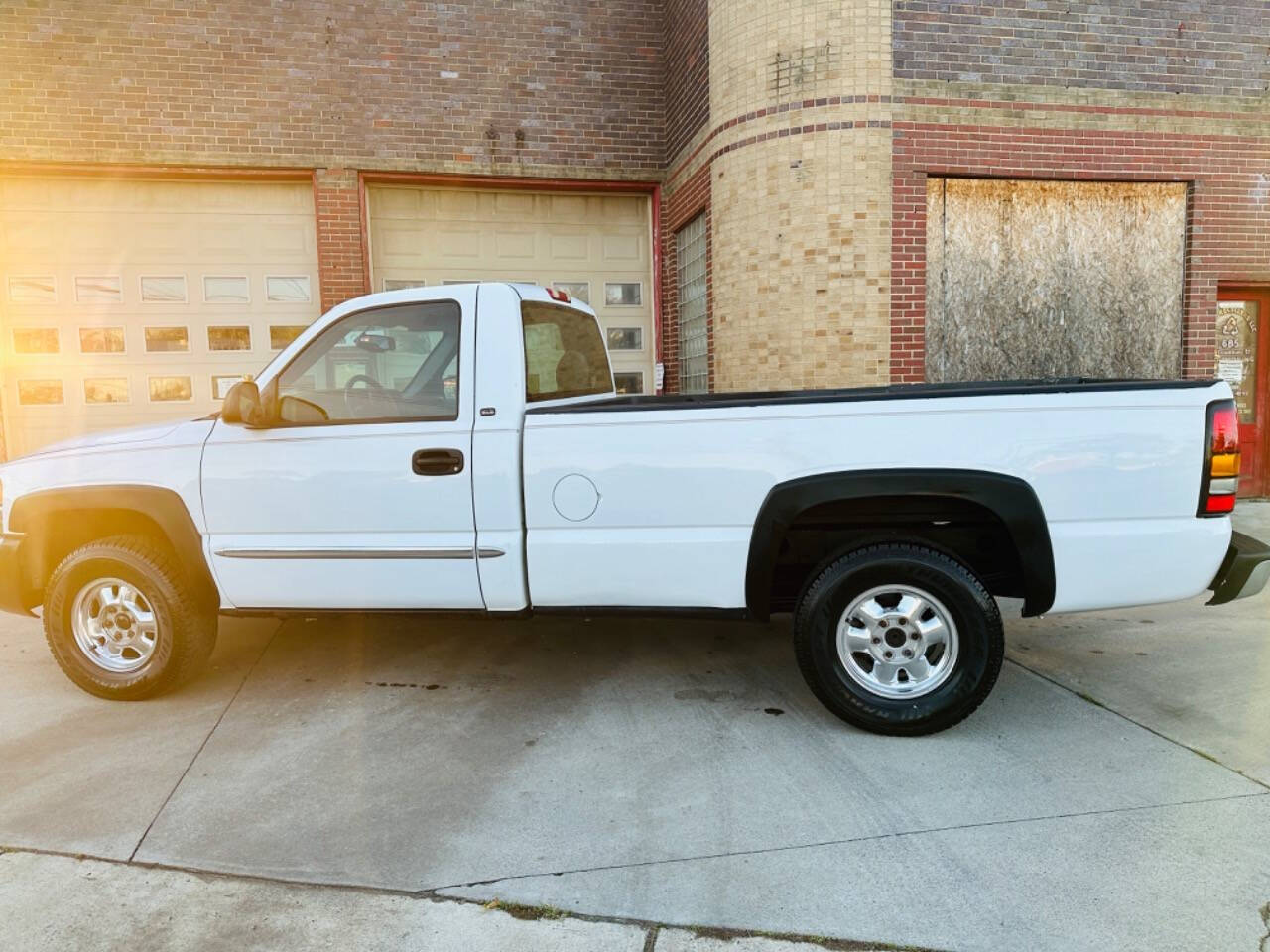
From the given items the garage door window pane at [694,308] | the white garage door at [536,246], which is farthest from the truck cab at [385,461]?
the white garage door at [536,246]

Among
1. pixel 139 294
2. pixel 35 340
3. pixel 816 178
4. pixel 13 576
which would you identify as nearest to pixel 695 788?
pixel 13 576

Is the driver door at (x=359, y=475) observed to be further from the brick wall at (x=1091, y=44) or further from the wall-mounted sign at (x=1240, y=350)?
the wall-mounted sign at (x=1240, y=350)

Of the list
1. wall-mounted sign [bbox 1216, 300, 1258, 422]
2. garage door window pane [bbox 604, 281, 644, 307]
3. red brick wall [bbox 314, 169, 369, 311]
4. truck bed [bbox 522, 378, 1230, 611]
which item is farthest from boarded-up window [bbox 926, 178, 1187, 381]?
red brick wall [bbox 314, 169, 369, 311]

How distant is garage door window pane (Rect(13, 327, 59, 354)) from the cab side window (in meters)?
7.41

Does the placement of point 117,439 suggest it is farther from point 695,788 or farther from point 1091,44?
point 1091,44

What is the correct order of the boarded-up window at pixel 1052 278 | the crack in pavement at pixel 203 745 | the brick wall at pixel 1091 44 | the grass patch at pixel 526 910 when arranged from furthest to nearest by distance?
the boarded-up window at pixel 1052 278, the brick wall at pixel 1091 44, the crack in pavement at pixel 203 745, the grass patch at pixel 526 910

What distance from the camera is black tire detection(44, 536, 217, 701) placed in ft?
13.6

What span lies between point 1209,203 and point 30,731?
10614mm

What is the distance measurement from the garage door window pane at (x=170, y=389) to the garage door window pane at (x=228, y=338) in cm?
50

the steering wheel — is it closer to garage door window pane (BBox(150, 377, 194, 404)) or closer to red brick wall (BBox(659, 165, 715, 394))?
red brick wall (BBox(659, 165, 715, 394))

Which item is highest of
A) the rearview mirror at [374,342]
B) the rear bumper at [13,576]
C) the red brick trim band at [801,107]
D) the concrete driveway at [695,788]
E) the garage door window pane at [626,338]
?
the red brick trim band at [801,107]

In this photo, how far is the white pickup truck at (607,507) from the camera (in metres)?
3.48

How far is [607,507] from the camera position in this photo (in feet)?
12.2

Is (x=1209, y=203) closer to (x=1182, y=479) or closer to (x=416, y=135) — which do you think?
(x=1182, y=479)
